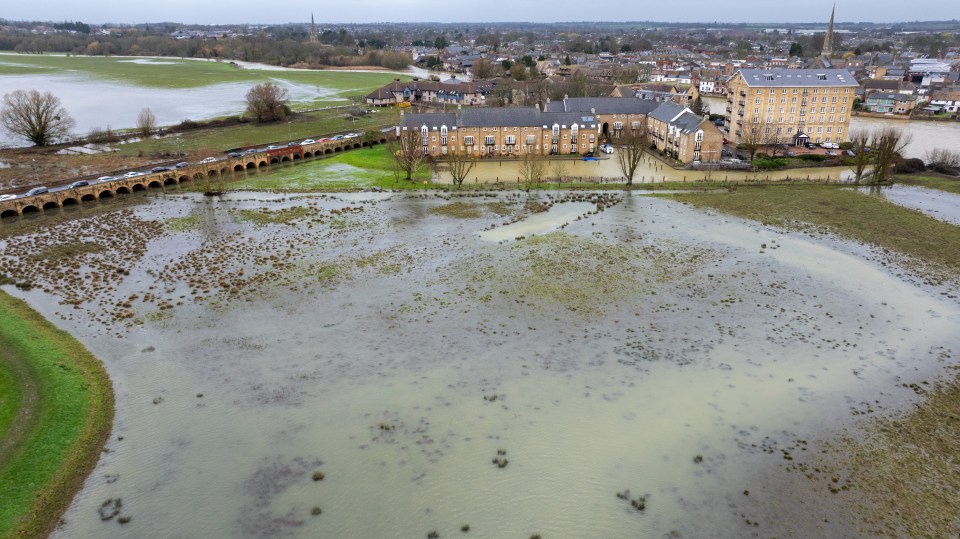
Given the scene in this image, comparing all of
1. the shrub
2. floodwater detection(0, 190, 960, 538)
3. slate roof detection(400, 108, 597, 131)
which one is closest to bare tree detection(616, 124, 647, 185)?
slate roof detection(400, 108, 597, 131)

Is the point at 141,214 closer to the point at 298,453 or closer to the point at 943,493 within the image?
the point at 298,453

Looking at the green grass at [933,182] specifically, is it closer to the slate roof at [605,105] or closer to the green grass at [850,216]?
the green grass at [850,216]

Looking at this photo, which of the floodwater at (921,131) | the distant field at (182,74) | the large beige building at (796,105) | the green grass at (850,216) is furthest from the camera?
the distant field at (182,74)

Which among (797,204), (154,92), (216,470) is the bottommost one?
(216,470)

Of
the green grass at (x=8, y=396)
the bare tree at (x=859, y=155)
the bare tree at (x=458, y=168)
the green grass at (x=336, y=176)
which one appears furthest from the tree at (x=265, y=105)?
the bare tree at (x=859, y=155)

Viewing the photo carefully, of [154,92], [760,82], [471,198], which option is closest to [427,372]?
[471,198]

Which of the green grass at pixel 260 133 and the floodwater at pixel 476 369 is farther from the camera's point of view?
the green grass at pixel 260 133

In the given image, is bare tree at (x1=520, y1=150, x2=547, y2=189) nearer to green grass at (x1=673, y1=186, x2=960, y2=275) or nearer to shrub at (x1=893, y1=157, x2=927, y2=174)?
green grass at (x1=673, y1=186, x2=960, y2=275)
